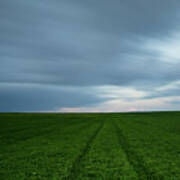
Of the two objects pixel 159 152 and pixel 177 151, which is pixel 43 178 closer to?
pixel 159 152

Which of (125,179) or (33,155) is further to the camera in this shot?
(33,155)

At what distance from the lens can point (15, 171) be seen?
29.5 feet

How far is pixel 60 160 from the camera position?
35.9 feet

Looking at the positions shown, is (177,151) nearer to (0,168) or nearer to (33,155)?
(33,155)

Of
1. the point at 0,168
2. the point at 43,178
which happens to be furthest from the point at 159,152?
the point at 0,168

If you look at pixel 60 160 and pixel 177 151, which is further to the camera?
pixel 177 151

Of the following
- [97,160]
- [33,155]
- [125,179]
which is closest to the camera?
[125,179]

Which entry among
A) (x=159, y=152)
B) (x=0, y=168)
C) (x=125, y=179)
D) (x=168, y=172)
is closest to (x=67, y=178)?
(x=125, y=179)

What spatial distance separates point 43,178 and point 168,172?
6.35 meters

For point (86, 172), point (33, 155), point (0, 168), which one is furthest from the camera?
point (33, 155)

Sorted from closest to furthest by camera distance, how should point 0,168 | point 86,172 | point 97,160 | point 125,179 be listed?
point 125,179 < point 86,172 < point 0,168 < point 97,160

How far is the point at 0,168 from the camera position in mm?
9461

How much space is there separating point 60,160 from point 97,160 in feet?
7.89

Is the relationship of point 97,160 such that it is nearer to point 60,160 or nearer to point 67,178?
point 60,160
